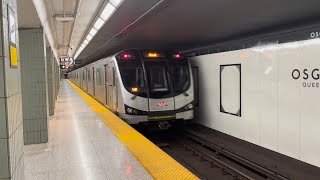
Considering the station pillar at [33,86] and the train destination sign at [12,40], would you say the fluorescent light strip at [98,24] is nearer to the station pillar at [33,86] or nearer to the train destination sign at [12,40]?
the station pillar at [33,86]

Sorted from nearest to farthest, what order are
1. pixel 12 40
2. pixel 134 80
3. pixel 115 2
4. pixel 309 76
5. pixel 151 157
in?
1. pixel 12 40
2. pixel 151 157
3. pixel 309 76
4. pixel 115 2
5. pixel 134 80

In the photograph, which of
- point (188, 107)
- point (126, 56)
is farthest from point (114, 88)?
point (188, 107)

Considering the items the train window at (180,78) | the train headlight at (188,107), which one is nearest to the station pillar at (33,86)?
the train window at (180,78)

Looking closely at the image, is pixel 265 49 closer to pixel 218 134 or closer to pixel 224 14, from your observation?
pixel 224 14

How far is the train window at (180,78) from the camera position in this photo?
29.7 ft

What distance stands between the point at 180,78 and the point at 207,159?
8.83ft

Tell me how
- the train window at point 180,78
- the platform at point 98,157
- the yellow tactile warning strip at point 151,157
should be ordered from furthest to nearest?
the train window at point 180,78, the platform at point 98,157, the yellow tactile warning strip at point 151,157

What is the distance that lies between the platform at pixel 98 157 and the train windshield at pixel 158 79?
2.00 meters

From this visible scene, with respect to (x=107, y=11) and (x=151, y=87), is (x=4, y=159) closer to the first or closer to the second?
(x=107, y=11)

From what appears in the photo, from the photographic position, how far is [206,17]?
7.05 metres

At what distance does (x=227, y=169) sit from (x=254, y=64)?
250cm

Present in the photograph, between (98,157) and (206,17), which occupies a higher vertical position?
(206,17)

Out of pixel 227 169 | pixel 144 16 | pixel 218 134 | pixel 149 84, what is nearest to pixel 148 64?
pixel 149 84

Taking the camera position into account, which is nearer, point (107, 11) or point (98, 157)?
point (98, 157)
